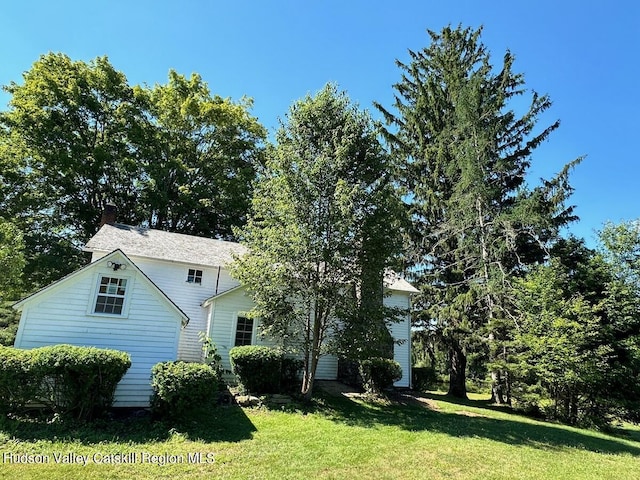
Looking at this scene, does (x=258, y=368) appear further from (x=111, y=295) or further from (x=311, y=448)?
(x=111, y=295)

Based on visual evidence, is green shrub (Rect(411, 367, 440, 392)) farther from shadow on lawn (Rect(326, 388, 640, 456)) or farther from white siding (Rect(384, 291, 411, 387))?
shadow on lawn (Rect(326, 388, 640, 456))

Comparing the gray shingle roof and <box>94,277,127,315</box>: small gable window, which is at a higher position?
the gray shingle roof

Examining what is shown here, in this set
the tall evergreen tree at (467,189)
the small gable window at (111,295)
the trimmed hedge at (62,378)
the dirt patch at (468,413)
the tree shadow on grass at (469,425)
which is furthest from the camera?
the tall evergreen tree at (467,189)

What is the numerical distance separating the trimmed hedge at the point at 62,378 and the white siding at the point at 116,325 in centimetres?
137

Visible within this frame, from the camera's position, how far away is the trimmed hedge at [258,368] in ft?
38.4

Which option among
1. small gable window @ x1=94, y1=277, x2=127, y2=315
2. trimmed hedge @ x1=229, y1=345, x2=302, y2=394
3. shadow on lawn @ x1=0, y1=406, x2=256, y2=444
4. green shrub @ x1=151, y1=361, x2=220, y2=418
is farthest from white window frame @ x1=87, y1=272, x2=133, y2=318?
trimmed hedge @ x1=229, y1=345, x2=302, y2=394

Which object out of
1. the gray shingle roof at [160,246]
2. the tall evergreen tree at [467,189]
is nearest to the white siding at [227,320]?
the gray shingle roof at [160,246]

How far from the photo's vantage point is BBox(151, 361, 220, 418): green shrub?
27.4 feet

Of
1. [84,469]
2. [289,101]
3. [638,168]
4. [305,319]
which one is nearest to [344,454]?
[84,469]

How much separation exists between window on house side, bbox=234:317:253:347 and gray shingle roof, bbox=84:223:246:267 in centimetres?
257

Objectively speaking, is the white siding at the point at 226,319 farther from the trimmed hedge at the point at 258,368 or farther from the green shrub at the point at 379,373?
the green shrub at the point at 379,373

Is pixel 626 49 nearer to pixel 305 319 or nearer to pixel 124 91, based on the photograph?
pixel 305 319

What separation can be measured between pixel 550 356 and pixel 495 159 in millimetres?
9684

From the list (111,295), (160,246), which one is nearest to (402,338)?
(160,246)
